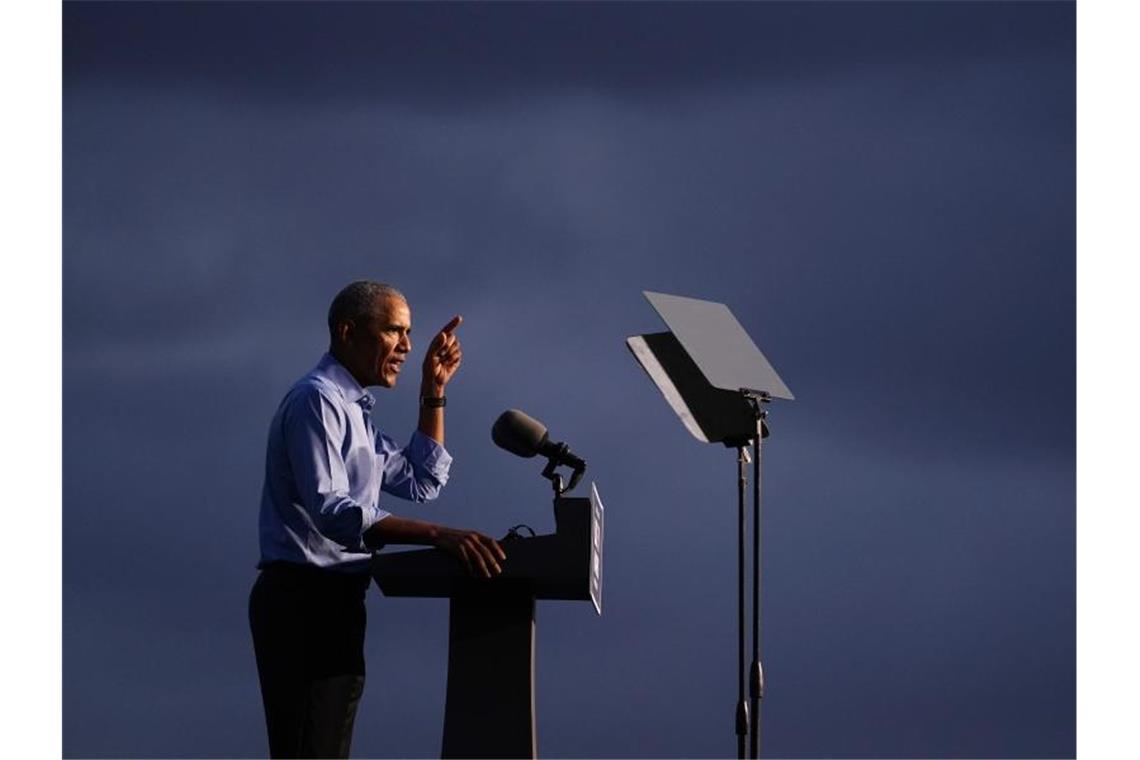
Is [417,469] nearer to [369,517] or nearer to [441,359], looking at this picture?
[441,359]

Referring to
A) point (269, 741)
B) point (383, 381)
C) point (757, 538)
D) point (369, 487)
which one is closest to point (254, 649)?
point (269, 741)

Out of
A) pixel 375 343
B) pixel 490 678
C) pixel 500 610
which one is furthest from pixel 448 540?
pixel 375 343

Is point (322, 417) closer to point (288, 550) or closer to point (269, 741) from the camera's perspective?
point (288, 550)

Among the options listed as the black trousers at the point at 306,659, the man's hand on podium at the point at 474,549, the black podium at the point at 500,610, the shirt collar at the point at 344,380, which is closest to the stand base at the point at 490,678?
the black podium at the point at 500,610

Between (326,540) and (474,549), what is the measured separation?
42cm

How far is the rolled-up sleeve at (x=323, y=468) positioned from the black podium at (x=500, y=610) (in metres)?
0.10

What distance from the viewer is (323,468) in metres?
3.41

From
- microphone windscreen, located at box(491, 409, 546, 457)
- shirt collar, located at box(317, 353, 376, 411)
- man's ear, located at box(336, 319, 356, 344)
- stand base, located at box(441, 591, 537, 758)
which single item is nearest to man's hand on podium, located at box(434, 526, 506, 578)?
stand base, located at box(441, 591, 537, 758)

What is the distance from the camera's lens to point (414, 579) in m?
3.33

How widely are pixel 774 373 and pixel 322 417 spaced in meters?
1.44

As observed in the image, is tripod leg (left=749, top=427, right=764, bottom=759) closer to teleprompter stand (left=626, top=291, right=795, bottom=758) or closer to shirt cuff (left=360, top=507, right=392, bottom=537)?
teleprompter stand (left=626, top=291, right=795, bottom=758)

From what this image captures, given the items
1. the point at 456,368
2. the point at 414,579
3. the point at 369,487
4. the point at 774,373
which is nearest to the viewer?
the point at 414,579

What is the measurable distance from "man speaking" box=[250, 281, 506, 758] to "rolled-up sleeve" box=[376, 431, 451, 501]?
25 centimetres

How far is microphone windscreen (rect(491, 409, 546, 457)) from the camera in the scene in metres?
3.54
